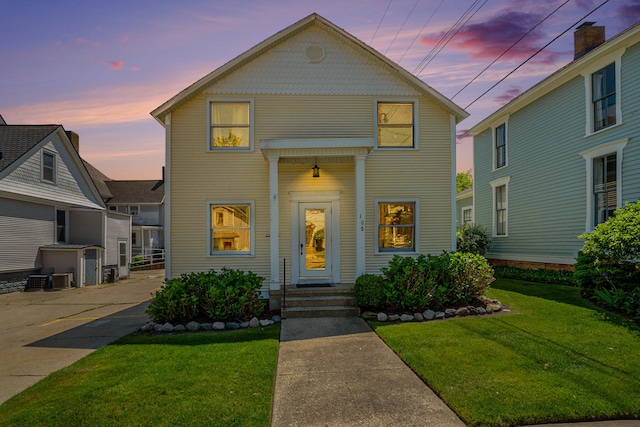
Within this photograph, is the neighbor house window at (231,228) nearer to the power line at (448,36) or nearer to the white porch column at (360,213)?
the white porch column at (360,213)

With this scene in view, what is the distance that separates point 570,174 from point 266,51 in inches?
433

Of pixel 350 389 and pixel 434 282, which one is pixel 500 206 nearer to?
pixel 434 282

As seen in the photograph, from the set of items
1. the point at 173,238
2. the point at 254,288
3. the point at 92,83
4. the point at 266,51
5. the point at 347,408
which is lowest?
the point at 347,408

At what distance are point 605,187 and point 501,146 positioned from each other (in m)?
6.29

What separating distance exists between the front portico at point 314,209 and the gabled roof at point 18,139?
12.8 meters

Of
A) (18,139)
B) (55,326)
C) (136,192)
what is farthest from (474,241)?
(136,192)

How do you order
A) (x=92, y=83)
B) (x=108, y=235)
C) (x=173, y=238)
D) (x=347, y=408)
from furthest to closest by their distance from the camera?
1. (x=108, y=235)
2. (x=92, y=83)
3. (x=173, y=238)
4. (x=347, y=408)

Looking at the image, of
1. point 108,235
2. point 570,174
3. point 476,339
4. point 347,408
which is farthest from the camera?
point 108,235

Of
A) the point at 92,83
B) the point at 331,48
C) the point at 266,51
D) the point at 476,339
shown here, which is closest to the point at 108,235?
the point at 92,83

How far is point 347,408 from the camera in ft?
13.6

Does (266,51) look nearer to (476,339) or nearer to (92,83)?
(92,83)

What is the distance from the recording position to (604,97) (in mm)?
11688

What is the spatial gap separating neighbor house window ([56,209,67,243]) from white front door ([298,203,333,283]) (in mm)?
14075

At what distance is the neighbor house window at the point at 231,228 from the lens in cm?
1030
